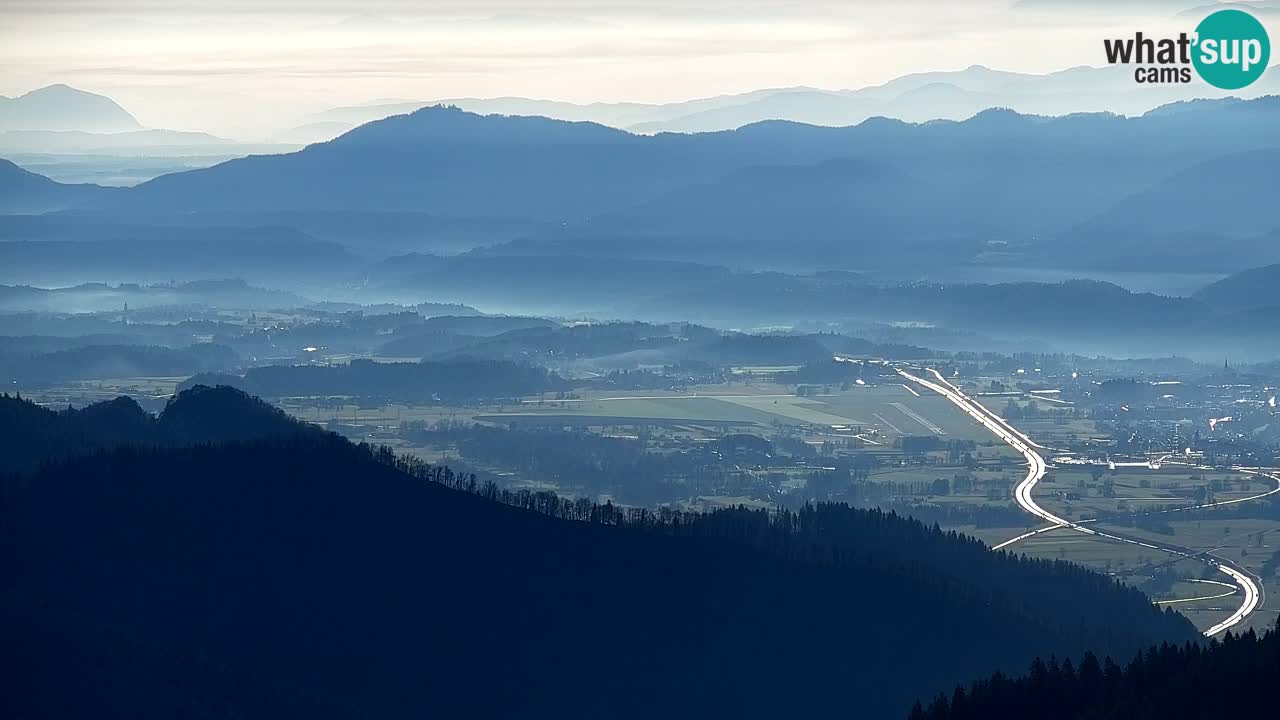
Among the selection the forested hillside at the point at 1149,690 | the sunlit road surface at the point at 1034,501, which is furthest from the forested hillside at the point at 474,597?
the forested hillside at the point at 1149,690

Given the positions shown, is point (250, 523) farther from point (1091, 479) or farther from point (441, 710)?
point (1091, 479)

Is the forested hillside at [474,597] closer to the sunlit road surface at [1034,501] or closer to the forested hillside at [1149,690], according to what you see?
the sunlit road surface at [1034,501]

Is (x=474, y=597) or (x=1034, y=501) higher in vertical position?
(x=1034, y=501)

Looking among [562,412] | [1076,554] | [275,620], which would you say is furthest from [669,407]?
[275,620]

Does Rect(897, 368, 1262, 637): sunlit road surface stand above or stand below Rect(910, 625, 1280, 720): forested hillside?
above

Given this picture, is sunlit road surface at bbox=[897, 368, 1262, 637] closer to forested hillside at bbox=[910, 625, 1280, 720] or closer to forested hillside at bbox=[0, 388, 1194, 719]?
forested hillside at bbox=[0, 388, 1194, 719]

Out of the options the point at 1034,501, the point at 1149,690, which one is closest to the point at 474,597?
the point at 1149,690

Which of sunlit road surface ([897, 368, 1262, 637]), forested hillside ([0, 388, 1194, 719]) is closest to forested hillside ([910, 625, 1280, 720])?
forested hillside ([0, 388, 1194, 719])

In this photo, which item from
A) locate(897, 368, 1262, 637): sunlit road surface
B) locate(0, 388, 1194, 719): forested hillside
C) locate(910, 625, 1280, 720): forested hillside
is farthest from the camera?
locate(897, 368, 1262, 637): sunlit road surface

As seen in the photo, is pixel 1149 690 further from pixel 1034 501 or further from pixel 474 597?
pixel 1034 501
